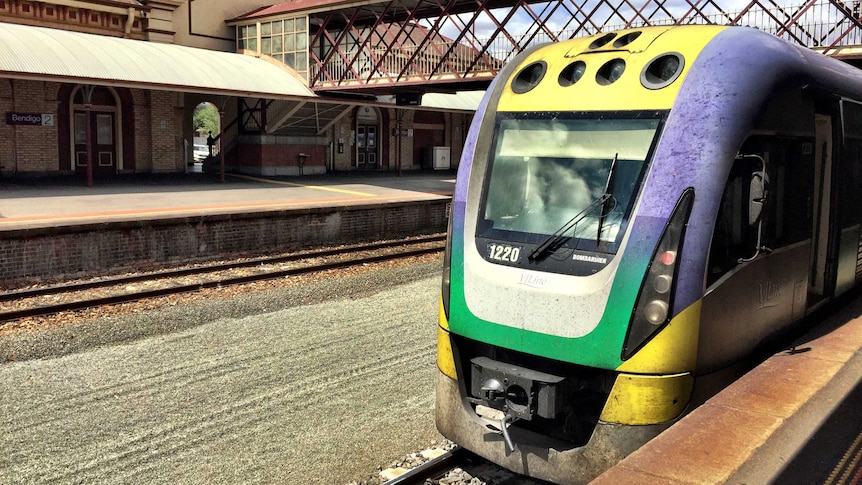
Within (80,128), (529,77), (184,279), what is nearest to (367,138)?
(80,128)

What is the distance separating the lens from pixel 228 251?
15367 millimetres

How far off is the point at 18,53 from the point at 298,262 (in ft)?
32.8

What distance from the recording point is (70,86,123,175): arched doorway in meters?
23.9

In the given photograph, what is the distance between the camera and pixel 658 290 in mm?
4242

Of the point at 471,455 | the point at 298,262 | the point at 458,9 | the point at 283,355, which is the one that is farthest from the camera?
the point at 458,9

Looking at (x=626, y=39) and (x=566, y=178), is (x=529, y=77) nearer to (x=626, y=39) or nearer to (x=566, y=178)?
(x=626, y=39)

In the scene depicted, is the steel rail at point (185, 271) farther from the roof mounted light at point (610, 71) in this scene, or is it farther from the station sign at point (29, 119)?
the station sign at point (29, 119)

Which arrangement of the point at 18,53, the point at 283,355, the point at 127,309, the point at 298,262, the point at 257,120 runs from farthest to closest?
the point at 257,120
the point at 18,53
the point at 298,262
the point at 127,309
the point at 283,355

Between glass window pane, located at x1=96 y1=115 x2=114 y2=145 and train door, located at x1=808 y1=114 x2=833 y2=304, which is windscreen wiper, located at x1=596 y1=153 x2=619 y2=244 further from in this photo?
glass window pane, located at x1=96 y1=115 x2=114 y2=145

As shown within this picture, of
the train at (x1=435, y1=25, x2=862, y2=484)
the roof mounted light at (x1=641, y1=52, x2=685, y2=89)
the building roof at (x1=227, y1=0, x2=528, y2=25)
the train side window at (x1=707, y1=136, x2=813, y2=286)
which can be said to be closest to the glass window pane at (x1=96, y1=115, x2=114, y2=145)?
the building roof at (x1=227, y1=0, x2=528, y2=25)

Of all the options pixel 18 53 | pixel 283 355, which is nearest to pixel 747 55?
pixel 283 355

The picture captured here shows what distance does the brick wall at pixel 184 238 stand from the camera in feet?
41.1

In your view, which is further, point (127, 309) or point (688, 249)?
point (127, 309)

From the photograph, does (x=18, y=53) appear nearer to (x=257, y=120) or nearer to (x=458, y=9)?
(x=257, y=120)
